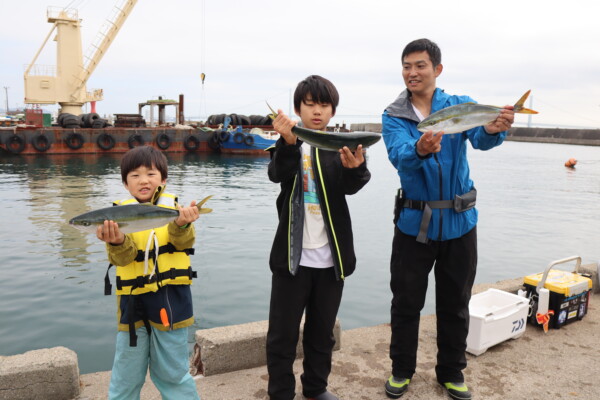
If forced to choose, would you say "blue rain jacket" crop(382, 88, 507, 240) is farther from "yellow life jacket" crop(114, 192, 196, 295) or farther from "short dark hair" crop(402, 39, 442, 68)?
"yellow life jacket" crop(114, 192, 196, 295)

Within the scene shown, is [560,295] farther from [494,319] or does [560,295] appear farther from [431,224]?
[431,224]

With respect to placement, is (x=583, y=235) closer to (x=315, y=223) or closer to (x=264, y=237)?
(x=264, y=237)

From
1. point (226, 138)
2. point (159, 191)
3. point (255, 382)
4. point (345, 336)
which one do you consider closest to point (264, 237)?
point (345, 336)

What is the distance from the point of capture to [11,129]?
2934cm

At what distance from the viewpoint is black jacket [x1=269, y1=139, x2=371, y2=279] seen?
290 cm

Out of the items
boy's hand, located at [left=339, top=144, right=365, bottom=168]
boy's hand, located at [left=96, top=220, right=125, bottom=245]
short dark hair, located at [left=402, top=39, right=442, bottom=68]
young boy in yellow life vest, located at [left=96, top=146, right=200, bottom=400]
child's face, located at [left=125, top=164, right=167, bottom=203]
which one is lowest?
young boy in yellow life vest, located at [left=96, top=146, right=200, bottom=400]

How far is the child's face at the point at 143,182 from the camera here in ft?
8.84

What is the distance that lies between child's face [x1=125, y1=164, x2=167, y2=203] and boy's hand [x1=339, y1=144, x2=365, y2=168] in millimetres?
1117

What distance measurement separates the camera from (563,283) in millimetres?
4590

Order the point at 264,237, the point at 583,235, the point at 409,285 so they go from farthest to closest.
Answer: the point at 583,235 → the point at 264,237 → the point at 409,285

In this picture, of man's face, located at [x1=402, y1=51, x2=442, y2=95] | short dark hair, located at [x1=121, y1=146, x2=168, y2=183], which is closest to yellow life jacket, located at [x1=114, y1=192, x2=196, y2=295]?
short dark hair, located at [x1=121, y1=146, x2=168, y2=183]

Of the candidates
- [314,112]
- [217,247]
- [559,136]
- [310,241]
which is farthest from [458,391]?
[559,136]

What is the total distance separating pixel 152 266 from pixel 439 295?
2.06 m

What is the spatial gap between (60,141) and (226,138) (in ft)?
36.6
